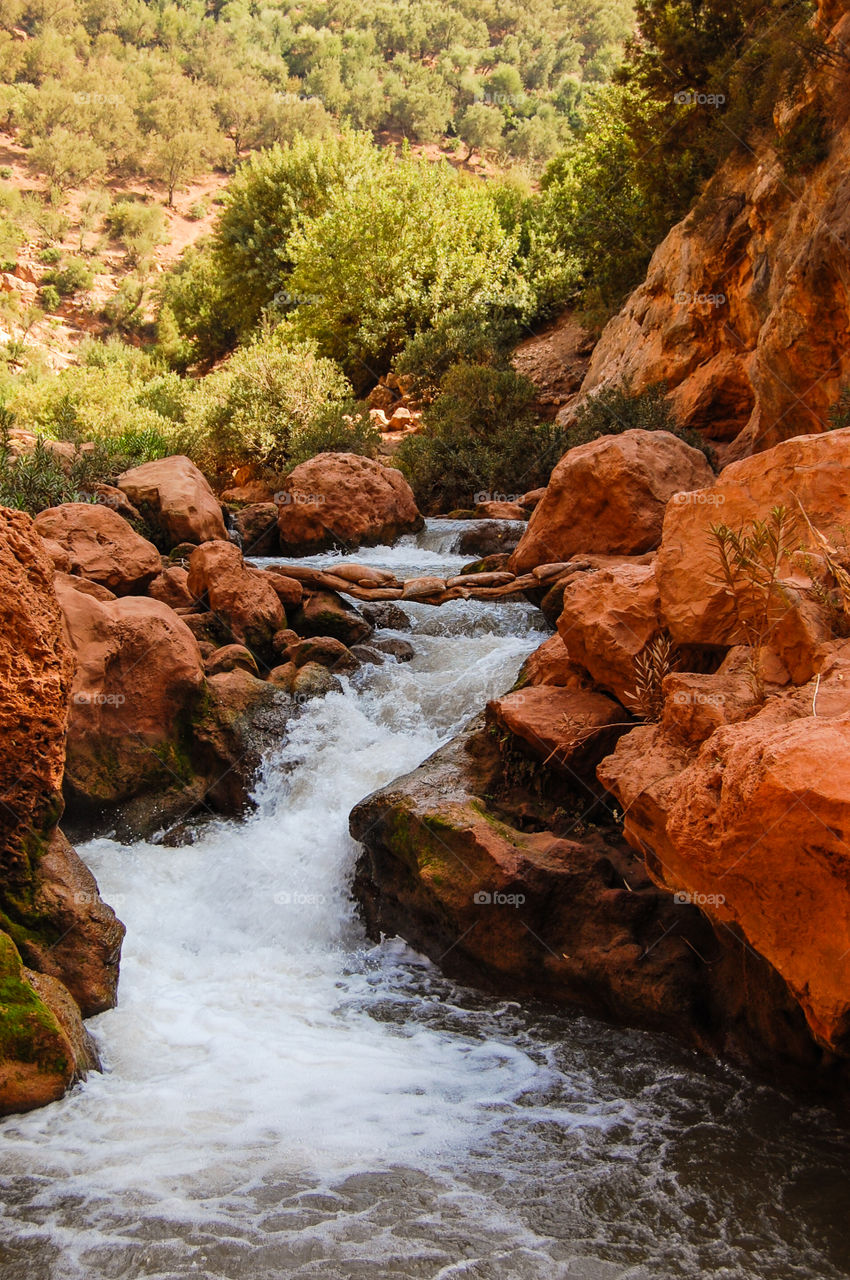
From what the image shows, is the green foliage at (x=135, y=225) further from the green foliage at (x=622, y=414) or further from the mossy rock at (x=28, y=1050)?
the mossy rock at (x=28, y=1050)

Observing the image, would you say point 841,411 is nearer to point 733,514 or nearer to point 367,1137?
point 733,514

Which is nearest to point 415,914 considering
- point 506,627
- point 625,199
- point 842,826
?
point 842,826

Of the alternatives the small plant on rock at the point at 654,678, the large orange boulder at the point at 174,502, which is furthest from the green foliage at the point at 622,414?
the small plant on rock at the point at 654,678

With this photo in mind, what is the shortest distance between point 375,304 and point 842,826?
795 inches

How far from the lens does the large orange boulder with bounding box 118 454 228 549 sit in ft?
35.1

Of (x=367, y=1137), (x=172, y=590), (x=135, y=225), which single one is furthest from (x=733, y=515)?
(x=135, y=225)

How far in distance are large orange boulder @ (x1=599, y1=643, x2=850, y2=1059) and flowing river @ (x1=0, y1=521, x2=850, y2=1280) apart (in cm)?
72

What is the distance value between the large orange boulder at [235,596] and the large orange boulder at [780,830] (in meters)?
4.88

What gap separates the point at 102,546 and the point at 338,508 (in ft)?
13.9

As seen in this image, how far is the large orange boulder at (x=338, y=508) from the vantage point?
12016 millimetres

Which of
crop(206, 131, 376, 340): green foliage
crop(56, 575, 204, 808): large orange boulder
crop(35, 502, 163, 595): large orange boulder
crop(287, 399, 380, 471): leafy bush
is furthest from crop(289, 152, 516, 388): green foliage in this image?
crop(56, 575, 204, 808): large orange boulder

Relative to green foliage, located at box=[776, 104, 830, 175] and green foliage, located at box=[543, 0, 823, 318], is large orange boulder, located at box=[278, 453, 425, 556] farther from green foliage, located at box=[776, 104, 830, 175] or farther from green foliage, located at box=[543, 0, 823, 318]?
green foliage, located at box=[543, 0, 823, 318]

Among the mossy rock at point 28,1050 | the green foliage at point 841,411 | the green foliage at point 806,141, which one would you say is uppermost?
the green foliage at point 806,141

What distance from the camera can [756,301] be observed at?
11.2 metres
